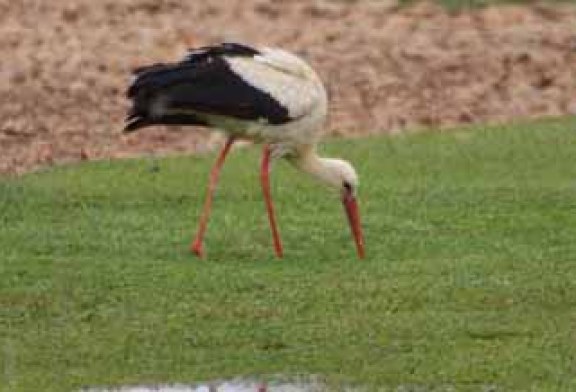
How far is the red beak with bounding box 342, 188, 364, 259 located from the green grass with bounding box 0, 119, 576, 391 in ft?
0.34

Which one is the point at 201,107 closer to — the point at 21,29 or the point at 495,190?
the point at 495,190

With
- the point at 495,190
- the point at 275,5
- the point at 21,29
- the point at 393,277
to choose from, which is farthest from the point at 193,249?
the point at 275,5

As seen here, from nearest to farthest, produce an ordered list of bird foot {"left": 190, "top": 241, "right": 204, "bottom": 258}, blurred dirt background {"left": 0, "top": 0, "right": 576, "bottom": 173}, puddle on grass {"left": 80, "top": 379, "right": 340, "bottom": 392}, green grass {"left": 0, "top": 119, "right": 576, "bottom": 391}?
1. puddle on grass {"left": 80, "top": 379, "right": 340, "bottom": 392}
2. green grass {"left": 0, "top": 119, "right": 576, "bottom": 391}
3. bird foot {"left": 190, "top": 241, "right": 204, "bottom": 258}
4. blurred dirt background {"left": 0, "top": 0, "right": 576, "bottom": 173}

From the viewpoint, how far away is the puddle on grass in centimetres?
930

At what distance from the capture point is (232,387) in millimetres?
9359

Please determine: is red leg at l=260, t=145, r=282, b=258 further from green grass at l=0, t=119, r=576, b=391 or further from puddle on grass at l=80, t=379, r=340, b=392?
puddle on grass at l=80, t=379, r=340, b=392

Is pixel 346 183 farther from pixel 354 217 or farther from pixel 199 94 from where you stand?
pixel 199 94

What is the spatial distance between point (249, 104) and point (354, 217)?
0.82 metres

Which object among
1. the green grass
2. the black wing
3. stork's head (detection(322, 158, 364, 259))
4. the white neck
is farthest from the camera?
the white neck

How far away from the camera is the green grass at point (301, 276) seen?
383 inches

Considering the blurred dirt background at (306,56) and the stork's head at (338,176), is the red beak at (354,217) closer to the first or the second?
Answer: the stork's head at (338,176)

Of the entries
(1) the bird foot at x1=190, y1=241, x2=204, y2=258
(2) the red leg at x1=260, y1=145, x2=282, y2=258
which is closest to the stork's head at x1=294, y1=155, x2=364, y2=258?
(2) the red leg at x1=260, y1=145, x2=282, y2=258

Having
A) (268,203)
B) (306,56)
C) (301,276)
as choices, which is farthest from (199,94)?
(306,56)

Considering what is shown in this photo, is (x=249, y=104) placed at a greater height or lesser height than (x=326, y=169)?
greater
